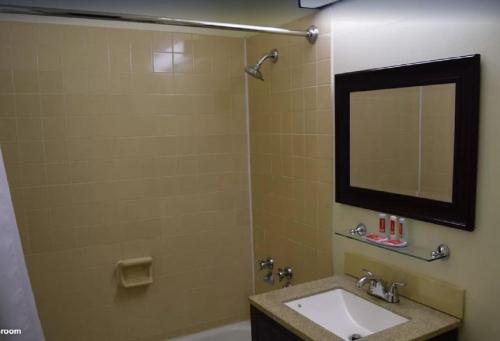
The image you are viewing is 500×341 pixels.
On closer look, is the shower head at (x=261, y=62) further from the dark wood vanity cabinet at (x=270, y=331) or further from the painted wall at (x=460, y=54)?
the dark wood vanity cabinet at (x=270, y=331)

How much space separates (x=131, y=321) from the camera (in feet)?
8.61

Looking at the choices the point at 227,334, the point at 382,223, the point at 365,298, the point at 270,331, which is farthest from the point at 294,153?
the point at 227,334

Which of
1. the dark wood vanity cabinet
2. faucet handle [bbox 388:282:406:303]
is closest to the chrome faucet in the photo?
faucet handle [bbox 388:282:406:303]

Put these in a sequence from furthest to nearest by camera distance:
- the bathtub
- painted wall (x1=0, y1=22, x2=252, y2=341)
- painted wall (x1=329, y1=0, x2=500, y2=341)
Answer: the bathtub, painted wall (x1=0, y1=22, x2=252, y2=341), painted wall (x1=329, y1=0, x2=500, y2=341)

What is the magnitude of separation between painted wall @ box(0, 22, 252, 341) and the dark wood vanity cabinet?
91 cm

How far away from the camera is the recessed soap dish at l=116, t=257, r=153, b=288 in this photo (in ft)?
8.39

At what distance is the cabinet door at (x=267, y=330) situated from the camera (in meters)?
1.71

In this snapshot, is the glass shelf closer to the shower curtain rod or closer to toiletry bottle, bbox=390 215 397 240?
toiletry bottle, bbox=390 215 397 240

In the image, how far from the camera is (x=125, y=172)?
8.30 feet

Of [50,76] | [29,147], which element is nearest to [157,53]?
[50,76]

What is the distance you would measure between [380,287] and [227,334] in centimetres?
136

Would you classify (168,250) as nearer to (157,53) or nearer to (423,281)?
(157,53)

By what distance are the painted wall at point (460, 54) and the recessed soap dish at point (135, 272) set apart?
134 cm

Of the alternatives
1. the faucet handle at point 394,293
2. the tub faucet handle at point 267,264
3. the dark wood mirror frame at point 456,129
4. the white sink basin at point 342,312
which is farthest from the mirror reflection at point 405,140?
the tub faucet handle at point 267,264
